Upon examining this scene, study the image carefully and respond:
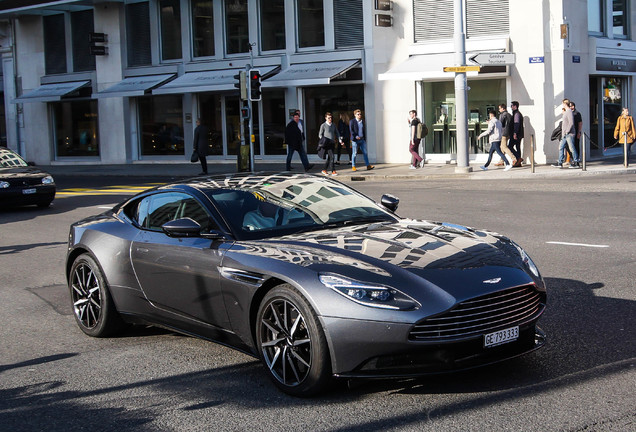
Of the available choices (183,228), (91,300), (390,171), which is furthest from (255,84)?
(183,228)

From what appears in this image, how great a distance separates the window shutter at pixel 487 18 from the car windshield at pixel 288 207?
72.5 ft

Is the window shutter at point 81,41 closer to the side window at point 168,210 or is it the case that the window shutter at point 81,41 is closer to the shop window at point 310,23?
the shop window at point 310,23

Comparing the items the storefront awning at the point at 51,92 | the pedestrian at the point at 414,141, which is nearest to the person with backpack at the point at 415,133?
the pedestrian at the point at 414,141

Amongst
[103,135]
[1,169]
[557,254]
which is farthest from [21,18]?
[557,254]

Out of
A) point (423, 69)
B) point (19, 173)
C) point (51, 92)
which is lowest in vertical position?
point (19, 173)

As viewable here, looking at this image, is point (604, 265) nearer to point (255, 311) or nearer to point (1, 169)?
point (255, 311)

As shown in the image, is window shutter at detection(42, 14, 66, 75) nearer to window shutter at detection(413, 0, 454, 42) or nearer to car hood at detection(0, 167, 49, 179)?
window shutter at detection(413, 0, 454, 42)

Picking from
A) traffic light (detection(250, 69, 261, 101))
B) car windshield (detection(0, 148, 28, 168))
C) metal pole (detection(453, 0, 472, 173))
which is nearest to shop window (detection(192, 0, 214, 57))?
traffic light (detection(250, 69, 261, 101))

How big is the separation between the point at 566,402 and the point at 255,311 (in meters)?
2.05

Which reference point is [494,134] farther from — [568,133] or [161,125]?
[161,125]

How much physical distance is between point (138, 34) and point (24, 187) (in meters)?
20.4

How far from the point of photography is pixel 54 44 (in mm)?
41031

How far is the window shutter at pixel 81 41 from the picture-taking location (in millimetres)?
39562

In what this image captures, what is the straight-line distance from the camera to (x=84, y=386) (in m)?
5.83
